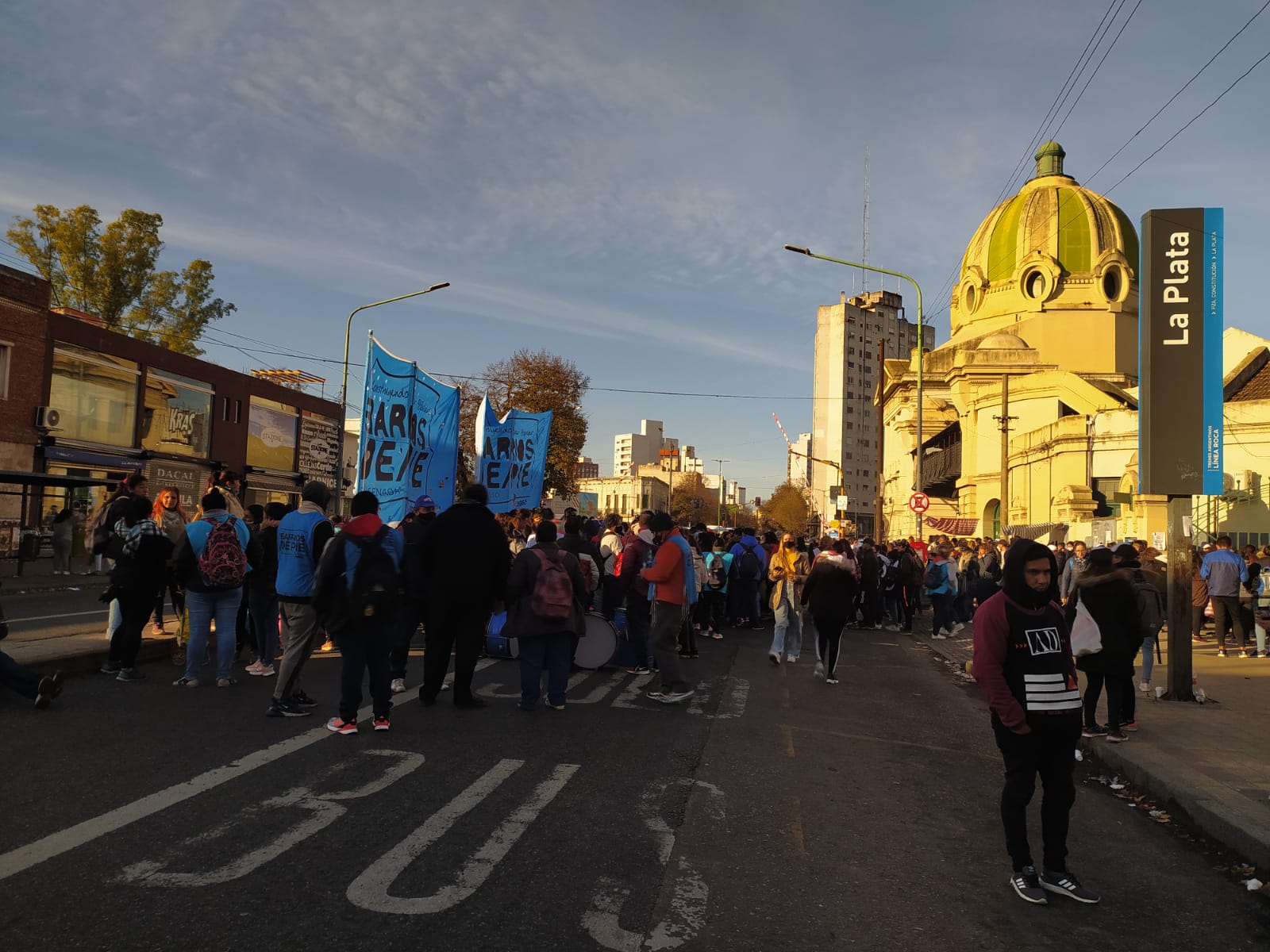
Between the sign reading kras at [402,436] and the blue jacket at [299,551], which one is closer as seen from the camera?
the blue jacket at [299,551]

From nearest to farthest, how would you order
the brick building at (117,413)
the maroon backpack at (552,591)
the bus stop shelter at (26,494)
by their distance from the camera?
the maroon backpack at (552,591)
the bus stop shelter at (26,494)
the brick building at (117,413)

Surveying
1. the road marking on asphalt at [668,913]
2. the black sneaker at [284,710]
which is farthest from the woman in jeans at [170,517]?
the road marking on asphalt at [668,913]

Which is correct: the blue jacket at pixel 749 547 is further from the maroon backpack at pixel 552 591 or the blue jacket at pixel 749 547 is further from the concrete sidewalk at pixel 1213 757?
the maroon backpack at pixel 552 591

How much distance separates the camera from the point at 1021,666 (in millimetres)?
4492

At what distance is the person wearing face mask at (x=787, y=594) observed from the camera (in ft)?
39.2

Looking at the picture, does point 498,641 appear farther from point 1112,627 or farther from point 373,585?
point 1112,627

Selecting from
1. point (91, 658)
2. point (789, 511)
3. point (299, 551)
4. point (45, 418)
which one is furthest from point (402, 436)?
point (789, 511)

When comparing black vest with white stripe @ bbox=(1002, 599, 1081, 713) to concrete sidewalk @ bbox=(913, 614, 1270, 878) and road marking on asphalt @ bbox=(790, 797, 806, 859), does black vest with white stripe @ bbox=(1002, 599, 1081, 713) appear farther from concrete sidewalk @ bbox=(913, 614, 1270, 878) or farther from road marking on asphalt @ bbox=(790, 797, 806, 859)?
concrete sidewalk @ bbox=(913, 614, 1270, 878)

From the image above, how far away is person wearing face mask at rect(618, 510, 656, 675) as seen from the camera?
1055 cm

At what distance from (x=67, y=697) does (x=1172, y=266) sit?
38.9ft

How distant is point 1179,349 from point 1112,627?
14.7 feet

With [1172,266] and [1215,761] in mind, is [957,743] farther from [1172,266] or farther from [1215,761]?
[1172,266]


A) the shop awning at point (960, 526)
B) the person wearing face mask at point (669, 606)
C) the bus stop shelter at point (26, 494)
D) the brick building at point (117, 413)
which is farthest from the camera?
the shop awning at point (960, 526)

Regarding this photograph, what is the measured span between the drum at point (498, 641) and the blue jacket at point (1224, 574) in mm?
10984
